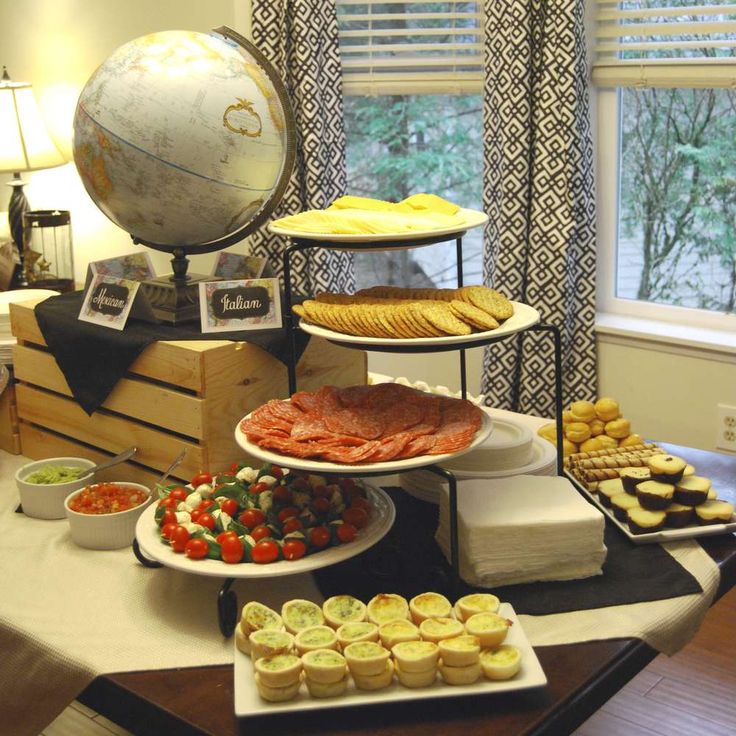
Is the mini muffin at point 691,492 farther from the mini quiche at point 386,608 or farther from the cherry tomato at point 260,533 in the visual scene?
the cherry tomato at point 260,533

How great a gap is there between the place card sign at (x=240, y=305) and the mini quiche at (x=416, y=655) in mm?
701

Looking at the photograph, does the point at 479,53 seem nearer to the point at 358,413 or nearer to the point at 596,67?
the point at 596,67

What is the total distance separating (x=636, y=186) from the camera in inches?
119

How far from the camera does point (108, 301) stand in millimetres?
1774

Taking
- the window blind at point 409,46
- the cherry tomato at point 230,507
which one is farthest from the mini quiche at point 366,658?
the window blind at point 409,46

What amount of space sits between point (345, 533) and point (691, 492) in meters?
0.54

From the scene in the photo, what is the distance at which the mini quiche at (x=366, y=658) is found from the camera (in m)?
1.14

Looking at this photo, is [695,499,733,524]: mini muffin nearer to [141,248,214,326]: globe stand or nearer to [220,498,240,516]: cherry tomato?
[220,498,240,516]: cherry tomato

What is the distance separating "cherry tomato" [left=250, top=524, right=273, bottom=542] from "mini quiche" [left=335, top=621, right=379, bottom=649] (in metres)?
0.20

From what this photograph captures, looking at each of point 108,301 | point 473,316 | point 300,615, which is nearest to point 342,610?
point 300,615

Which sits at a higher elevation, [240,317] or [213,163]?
[213,163]

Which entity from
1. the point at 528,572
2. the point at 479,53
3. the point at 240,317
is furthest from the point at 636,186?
the point at 528,572

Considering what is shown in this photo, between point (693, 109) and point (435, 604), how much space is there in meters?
2.06

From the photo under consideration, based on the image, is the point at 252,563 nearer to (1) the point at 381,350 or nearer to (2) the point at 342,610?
(2) the point at 342,610
